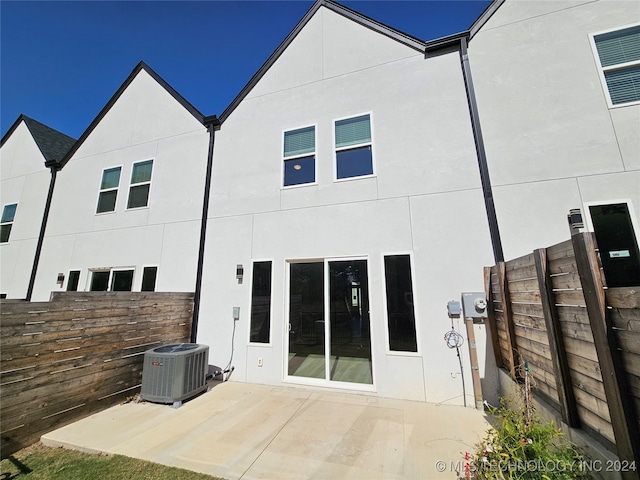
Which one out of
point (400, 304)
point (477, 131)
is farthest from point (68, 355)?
point (477, 131)

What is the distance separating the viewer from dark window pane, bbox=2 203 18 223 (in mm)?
9383

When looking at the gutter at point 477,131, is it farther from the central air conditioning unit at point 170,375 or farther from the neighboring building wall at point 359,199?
the central air conditioning unit at point 170,375

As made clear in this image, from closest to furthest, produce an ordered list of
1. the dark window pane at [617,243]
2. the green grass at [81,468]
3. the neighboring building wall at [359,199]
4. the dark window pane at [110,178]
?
the green grass at [81,468] → the dark window pane at [617,243] → the neighboring building wall at [359,199] → the dark window pane at [110,178]

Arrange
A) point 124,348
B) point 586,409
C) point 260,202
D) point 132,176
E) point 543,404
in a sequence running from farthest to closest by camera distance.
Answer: point 132,176 → point 260,202 → point 124,348 → point 543,404 → point 586,409

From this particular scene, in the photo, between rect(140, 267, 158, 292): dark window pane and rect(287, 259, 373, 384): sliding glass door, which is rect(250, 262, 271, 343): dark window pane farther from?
rect(140, 267, 158, 292): dark window pane

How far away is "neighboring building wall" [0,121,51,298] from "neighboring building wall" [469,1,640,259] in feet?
43.3

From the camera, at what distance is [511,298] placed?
143 inches

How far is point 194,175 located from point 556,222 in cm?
781

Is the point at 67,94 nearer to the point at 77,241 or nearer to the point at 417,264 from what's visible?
the point at 77,241

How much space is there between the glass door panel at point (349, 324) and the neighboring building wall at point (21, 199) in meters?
10.1

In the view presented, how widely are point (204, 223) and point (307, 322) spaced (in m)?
3.52

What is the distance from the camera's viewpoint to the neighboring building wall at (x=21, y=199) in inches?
337

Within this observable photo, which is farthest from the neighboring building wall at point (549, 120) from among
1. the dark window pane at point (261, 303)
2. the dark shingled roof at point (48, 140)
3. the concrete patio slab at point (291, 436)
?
the dark shingled roof at point (48, 140)

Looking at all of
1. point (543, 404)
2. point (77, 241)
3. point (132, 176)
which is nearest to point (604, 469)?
point (543, 404)
